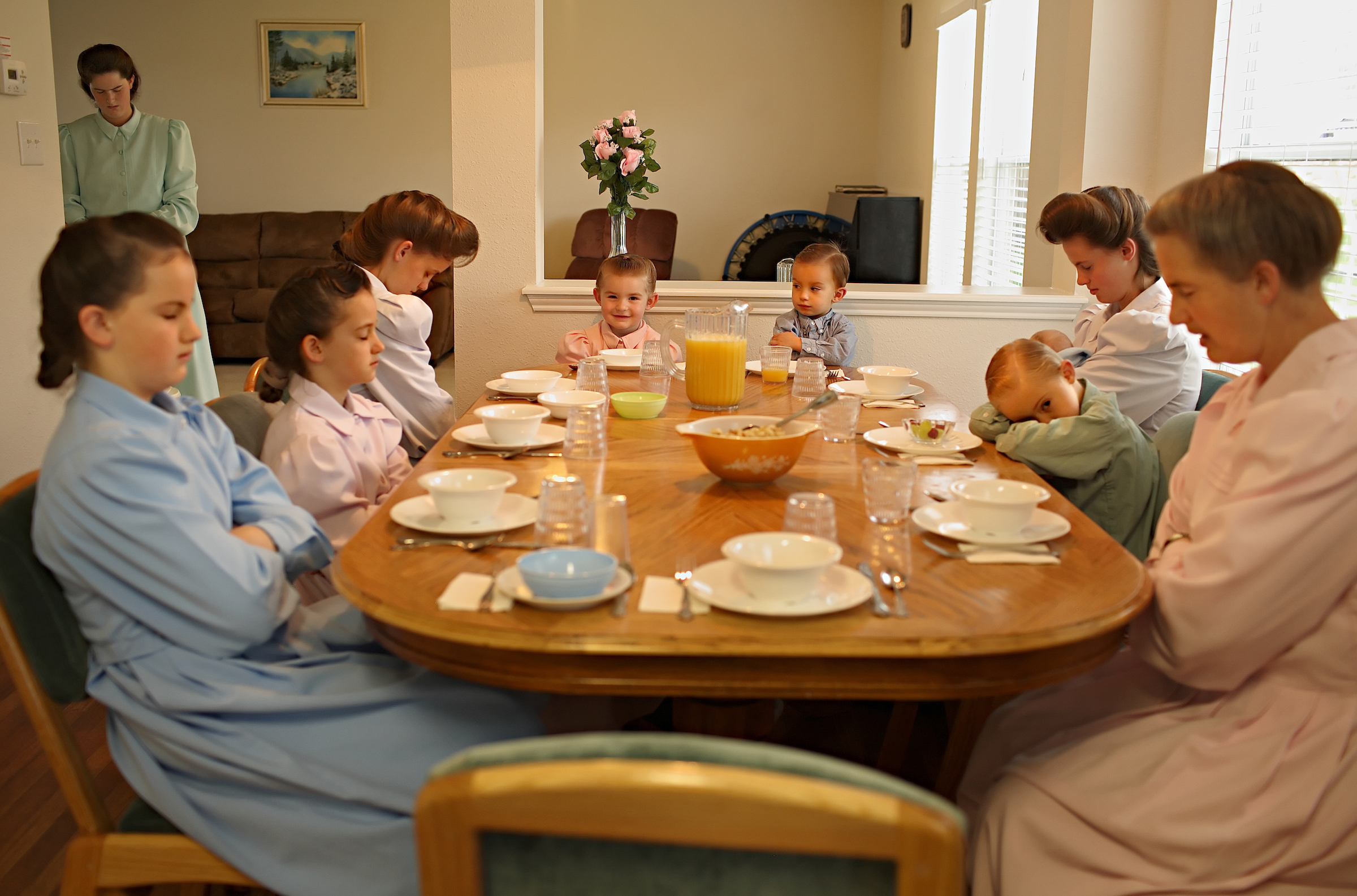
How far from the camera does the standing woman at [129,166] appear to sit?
4.09m

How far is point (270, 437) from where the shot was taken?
6.45 ft

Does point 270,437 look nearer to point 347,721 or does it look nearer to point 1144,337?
point 347,721

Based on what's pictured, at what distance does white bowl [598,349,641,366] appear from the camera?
2914mm

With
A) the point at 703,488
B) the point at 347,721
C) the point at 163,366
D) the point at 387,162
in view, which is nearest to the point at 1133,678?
the point at 703,488

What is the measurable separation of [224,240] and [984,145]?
465 centimetres

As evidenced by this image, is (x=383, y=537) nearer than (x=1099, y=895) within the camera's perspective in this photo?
No

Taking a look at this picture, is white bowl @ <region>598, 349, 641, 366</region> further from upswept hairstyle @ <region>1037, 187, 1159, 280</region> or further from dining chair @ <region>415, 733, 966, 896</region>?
dining chair @ <region>415, 733, 966, 896</region>

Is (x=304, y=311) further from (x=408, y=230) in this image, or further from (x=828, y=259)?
(x=828, y=259)

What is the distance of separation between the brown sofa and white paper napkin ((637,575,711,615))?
5508 millimetres

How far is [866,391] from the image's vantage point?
2.57 meters

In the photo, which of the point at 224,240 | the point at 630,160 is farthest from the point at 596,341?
the point at 224,240

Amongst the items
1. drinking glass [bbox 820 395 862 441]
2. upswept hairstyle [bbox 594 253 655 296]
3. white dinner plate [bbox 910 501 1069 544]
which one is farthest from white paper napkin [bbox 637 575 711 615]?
upswept hairstyle [bbox 594 253 655 296]

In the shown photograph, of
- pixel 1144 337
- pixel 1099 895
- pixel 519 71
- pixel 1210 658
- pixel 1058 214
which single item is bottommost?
pixel 1099 895

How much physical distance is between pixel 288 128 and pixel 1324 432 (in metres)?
7.40
